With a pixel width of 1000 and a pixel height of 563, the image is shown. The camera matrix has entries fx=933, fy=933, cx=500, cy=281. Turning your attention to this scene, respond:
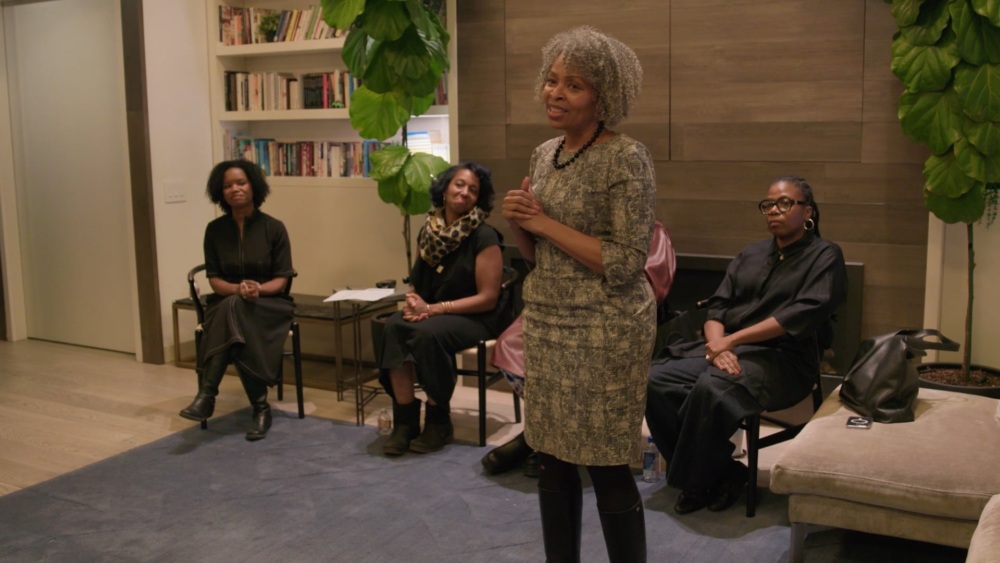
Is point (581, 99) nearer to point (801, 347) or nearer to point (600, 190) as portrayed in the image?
point (600, 190)

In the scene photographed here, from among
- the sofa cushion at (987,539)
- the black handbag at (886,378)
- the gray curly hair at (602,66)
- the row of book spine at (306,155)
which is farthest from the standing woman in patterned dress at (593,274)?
the row of book spine at (306,155)

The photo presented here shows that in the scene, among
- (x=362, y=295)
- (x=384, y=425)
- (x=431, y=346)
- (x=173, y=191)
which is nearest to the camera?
(x=431, y=346)

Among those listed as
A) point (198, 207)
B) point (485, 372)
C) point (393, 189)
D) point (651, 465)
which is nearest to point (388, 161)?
point (393, 189)

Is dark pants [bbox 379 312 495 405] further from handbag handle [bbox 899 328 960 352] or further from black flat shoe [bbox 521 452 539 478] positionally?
handbag handle [bbox 899 328 960 352]

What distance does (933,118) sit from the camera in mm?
3414

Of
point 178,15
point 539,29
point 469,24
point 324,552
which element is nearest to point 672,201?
point 539,29

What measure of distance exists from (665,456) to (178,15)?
377cm

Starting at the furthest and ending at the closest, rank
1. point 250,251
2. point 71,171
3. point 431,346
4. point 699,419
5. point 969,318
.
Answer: point 71,171 < point 250,251 < point 431,346 < point 969,318 < point 699,419

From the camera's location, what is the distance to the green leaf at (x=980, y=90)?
3.26 m

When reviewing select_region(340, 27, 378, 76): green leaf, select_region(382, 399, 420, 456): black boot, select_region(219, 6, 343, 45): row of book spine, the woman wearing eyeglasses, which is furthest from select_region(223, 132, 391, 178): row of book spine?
the woman wearing eyeglasses

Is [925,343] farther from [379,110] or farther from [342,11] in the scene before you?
[342,11]

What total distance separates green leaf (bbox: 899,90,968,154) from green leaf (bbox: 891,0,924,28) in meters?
0.26

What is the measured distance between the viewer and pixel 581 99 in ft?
6.59

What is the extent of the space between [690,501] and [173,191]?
3.53m
